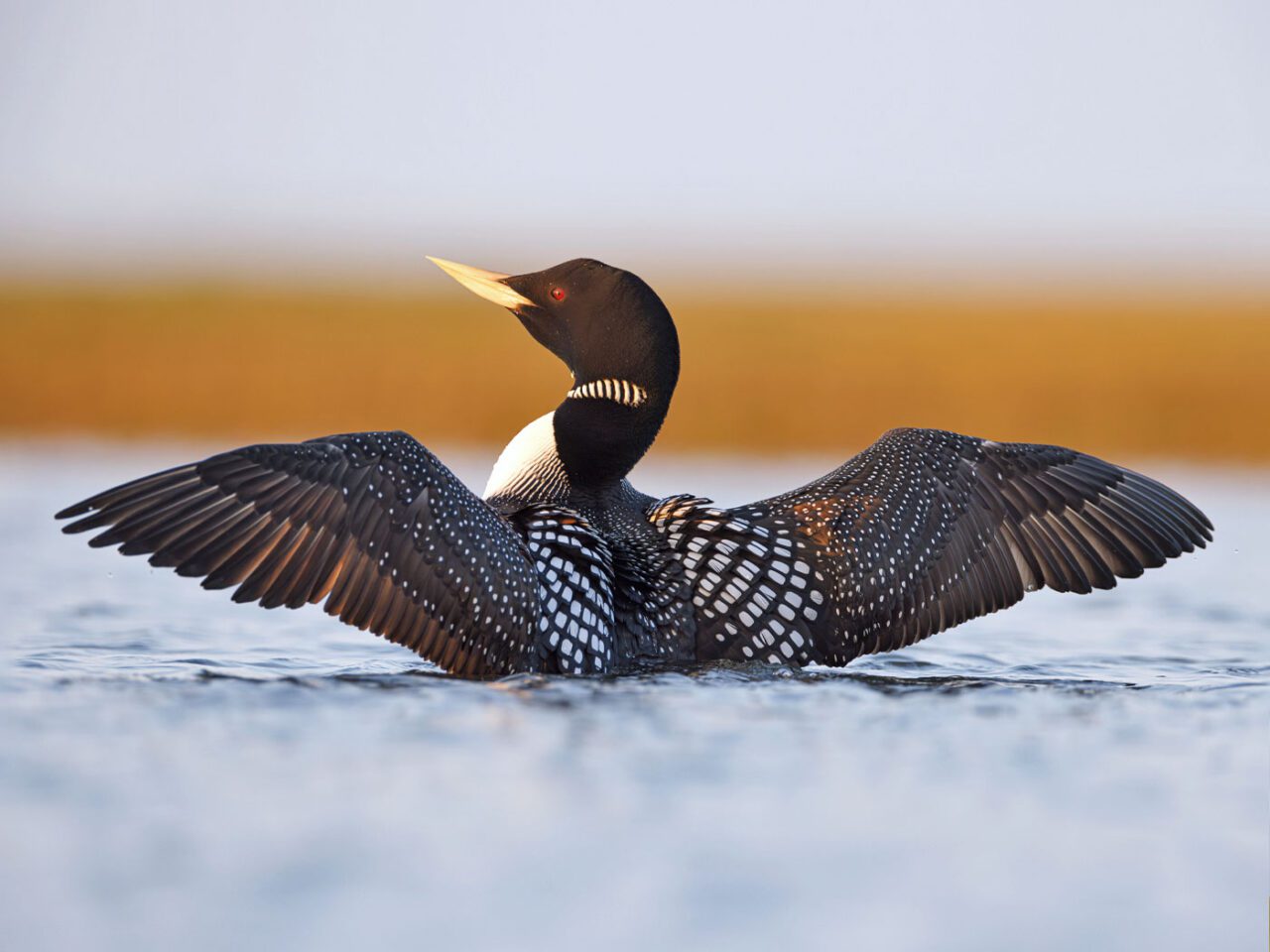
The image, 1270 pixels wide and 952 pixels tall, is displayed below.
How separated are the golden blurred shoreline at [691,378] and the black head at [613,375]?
663cm

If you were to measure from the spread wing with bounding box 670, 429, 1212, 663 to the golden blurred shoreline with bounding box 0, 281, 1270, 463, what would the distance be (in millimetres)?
6645

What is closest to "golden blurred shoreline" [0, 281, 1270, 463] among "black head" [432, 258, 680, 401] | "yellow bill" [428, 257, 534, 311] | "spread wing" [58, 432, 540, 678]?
"yellow bill" [428, 257, 534, 311]

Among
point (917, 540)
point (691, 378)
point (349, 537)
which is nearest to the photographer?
point (349, 537)

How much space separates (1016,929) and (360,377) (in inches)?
→ 432

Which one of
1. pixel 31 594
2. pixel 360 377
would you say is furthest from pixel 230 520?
pixel 360 377

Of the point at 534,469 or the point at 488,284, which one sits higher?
the point at 488,284

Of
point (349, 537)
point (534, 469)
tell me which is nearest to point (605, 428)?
point (534, 469)

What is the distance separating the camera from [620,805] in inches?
132

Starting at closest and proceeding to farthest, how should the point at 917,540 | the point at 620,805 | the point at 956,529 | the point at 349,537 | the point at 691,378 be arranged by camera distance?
the point at 620,805 → the point at 349,537 → the point at 917,540 → the point at 956,529 → the point at 691,378

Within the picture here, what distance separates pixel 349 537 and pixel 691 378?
9.80 m

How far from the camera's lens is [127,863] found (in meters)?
3.04

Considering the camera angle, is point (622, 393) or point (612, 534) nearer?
point (612, 534)

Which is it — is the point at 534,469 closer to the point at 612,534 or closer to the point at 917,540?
the point at 612,534

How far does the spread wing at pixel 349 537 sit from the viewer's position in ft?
13.0
